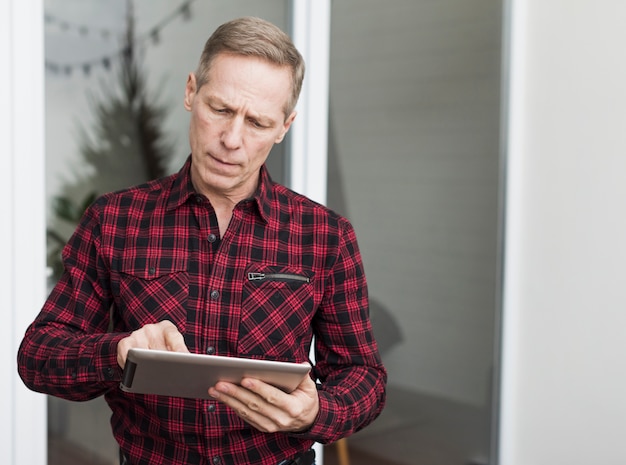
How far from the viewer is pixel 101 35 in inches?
78.1

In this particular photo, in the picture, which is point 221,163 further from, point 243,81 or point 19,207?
point 19,207

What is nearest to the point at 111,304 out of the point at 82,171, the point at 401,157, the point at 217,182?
the point at 217,182

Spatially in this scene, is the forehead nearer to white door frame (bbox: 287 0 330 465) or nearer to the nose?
the nose

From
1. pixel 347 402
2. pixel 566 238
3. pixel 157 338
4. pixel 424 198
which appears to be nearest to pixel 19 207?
pixel 157 338

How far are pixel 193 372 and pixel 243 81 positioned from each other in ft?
1.79

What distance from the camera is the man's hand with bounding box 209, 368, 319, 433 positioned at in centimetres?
118

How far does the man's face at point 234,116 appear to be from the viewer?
141cm

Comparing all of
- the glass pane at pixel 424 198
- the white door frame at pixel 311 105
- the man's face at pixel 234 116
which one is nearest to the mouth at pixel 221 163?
the man's face at pixel 234 116

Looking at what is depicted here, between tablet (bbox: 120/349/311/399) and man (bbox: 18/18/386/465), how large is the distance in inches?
5.8

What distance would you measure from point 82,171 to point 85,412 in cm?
61

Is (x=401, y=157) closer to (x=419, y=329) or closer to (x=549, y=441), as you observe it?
(x=419, y=329)

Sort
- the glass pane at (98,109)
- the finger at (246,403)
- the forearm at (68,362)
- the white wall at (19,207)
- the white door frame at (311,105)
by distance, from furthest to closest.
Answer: the white door frame at (311,105), the glass pane at (98,109), the white wall at (19,207), the forearm at (68,362), the finger at (246,403)

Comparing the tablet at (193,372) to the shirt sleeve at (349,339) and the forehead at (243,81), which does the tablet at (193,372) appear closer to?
the shirt sleeve at (349,339)

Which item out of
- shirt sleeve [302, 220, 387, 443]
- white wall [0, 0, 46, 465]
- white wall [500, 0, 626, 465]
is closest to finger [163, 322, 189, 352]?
shirt sleeve [302, 220, 387, 443]
